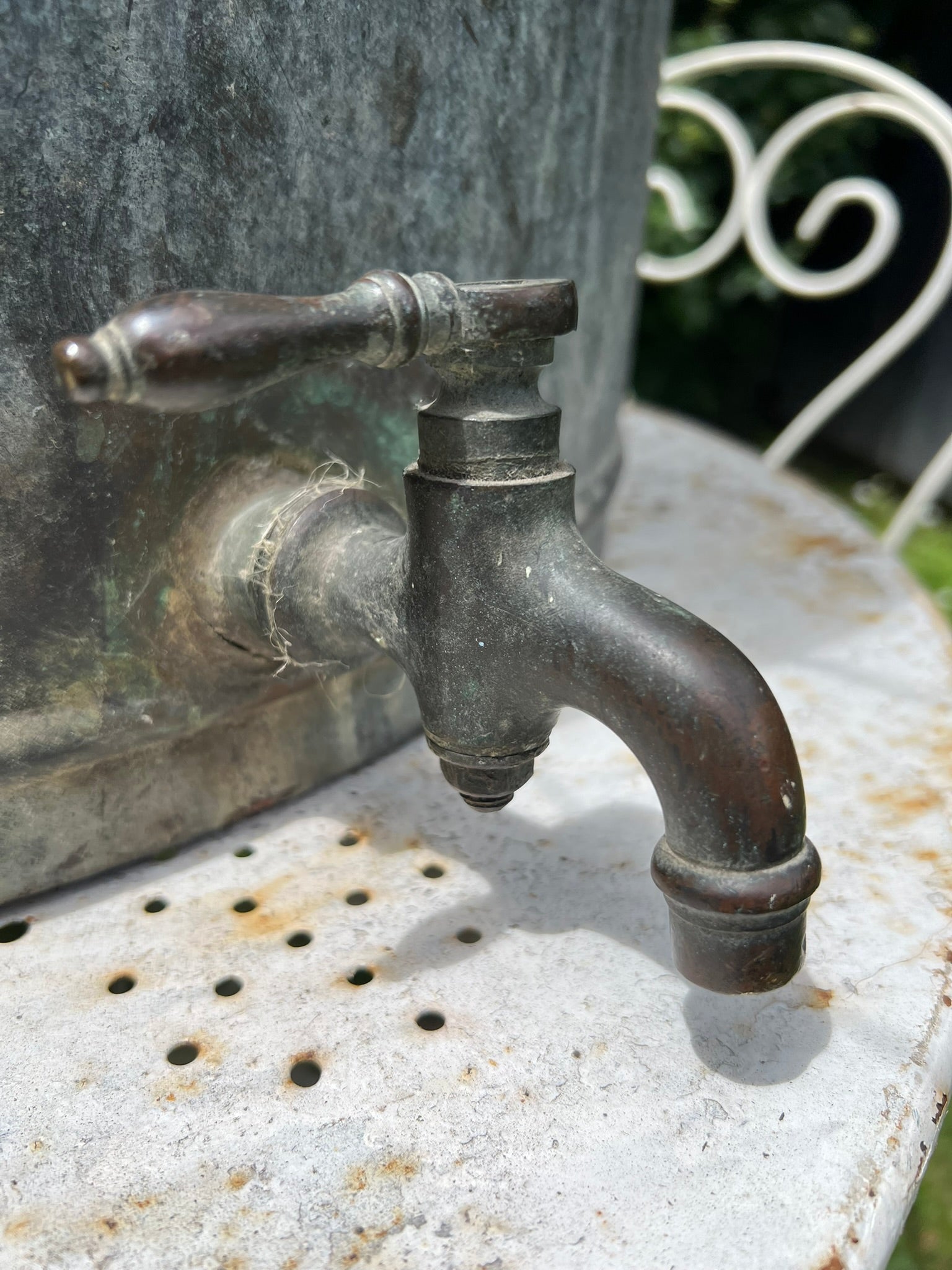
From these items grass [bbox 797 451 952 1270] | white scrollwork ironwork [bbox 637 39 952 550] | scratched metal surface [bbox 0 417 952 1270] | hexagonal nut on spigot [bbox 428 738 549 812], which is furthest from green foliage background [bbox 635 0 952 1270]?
hexagonal nut on spigot [bbox 428 738 549 812]

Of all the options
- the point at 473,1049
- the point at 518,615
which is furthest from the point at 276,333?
the point at 473,1049

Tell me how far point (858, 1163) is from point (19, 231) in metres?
0.53

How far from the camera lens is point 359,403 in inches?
25.9

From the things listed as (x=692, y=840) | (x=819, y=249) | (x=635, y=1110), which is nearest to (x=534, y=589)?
(x=692, y=840)

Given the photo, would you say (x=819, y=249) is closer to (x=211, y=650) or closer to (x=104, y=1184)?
(x=211, y=650)

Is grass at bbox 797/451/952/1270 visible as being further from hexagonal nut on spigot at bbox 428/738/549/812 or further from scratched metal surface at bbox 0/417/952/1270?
hexagonal nut on spigot at bbox 428/738/549/812

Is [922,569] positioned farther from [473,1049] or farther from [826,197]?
[473,1049]

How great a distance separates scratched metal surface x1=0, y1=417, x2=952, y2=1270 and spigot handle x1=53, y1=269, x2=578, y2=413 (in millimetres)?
304

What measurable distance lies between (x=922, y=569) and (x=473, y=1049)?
180 cm

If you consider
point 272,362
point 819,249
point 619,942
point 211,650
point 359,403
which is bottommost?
point 819,249

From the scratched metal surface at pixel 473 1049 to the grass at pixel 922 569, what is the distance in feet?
0.80

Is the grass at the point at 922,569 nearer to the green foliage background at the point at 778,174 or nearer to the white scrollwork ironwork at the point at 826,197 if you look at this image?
the green foliage background at the point at 778,174

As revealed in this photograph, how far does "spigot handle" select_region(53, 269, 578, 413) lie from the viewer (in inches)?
15.6

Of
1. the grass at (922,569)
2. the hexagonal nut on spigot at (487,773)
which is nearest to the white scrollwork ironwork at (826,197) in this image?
the grass at (922,569)
